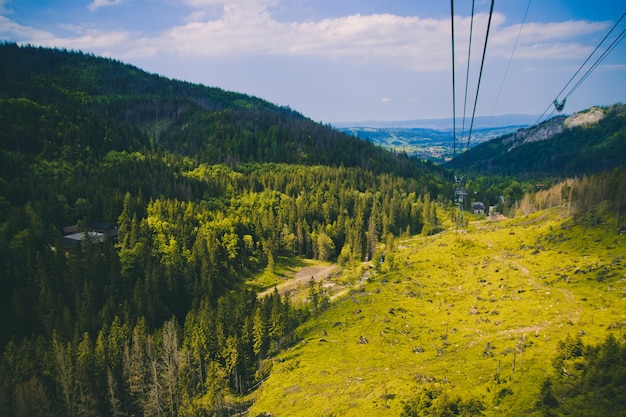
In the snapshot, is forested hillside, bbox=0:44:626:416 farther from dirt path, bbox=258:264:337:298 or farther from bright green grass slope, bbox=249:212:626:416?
dirt path, bbox=258:264:337:298

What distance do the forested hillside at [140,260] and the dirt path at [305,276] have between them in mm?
6574

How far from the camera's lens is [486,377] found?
64.3 m

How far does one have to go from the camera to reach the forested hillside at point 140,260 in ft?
218

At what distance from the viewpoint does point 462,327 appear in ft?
298

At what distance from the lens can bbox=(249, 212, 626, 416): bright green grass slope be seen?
63625 millimetres

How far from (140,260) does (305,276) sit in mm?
54464

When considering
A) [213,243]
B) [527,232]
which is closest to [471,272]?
[527,232]

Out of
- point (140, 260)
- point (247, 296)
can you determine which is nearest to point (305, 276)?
point (247, 296)

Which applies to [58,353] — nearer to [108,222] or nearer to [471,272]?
[108,222]

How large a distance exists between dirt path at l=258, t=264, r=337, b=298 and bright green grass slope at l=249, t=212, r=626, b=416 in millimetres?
19100

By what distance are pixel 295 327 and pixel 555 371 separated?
55092 millimetres

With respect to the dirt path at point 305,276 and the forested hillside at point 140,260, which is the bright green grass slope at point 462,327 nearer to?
the forested hillside at point 140,260

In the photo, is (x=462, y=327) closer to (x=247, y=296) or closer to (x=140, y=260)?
(x=247, y=296)

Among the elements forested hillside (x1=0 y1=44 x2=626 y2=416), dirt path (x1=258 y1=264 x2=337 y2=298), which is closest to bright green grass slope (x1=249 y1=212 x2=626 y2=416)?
forested hillside (x1=0 y1=44 x2=626 y2=416)
